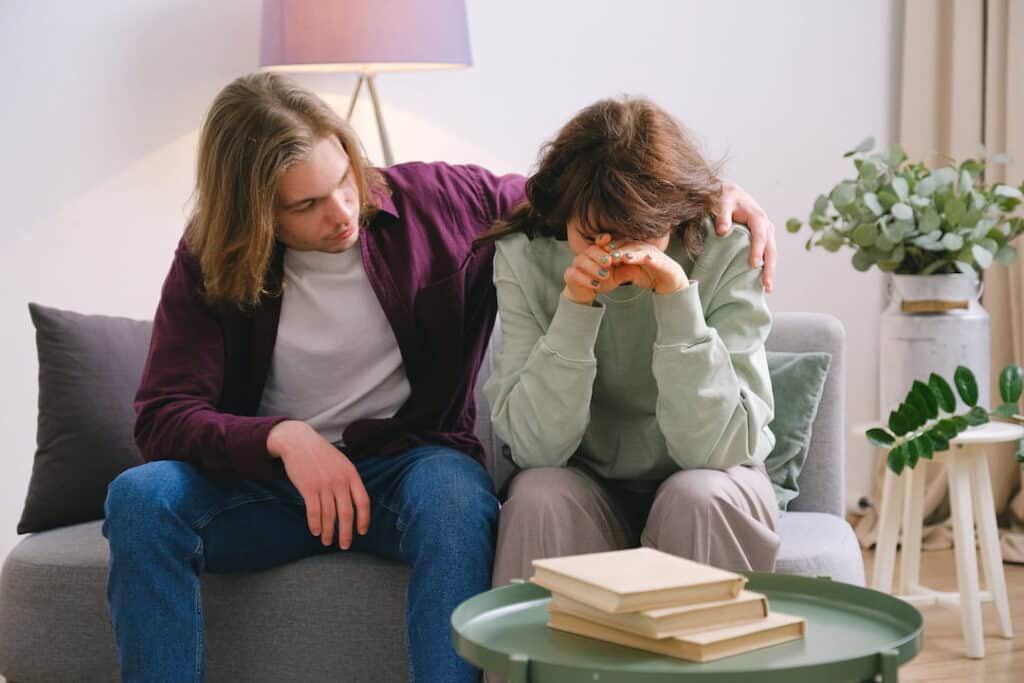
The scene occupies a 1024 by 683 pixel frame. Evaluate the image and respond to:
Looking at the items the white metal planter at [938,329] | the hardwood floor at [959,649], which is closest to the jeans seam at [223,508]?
the hardwood floor at [959,649]

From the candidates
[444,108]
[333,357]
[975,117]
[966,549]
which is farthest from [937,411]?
[975,117]

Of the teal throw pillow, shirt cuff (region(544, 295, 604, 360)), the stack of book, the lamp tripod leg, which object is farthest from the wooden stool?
the stack of book

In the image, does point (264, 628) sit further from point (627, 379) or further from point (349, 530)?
point (627, 379)

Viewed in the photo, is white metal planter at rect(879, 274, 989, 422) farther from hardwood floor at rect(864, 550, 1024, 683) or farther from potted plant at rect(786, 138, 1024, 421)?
hardwood floor at rect(864, 550, 1024, 683)

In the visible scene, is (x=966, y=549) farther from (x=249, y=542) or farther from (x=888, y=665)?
(x=888, y=665)

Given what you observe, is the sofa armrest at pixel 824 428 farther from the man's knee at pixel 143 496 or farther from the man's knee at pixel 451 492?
the man's knee at pixel 143 496

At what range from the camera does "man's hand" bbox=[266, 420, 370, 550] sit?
1732 millimetres

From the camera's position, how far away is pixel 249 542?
5.93ft

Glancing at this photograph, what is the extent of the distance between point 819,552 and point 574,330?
1.58 feet

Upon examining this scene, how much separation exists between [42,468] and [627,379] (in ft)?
3.18

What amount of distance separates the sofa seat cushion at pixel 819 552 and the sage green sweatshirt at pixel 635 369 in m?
0.15

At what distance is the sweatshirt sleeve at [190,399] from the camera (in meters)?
1.77

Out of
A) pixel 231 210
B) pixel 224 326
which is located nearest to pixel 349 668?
pixel 224 326

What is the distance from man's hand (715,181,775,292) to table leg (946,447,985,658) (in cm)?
93
